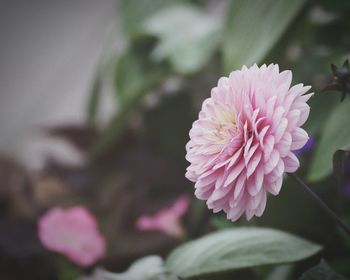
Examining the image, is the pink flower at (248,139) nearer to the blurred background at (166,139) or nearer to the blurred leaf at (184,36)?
the blurred background at (166,139)

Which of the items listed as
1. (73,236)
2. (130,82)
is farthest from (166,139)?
(73,236)

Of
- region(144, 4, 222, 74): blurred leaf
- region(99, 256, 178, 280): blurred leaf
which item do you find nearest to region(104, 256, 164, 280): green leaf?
region(99, 256, 178, 280): blurred leaf

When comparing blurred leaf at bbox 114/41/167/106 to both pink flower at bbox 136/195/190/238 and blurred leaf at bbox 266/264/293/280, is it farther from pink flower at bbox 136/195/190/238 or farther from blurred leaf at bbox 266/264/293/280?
blurred leaf at bbox 266/264/293/280

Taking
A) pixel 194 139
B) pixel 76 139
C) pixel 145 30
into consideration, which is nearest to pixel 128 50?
pixel 145 30

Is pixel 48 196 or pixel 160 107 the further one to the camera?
pixel 160 107

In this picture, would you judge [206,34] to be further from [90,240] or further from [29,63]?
[29,63]

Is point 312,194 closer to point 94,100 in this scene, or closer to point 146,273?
point 146,273
